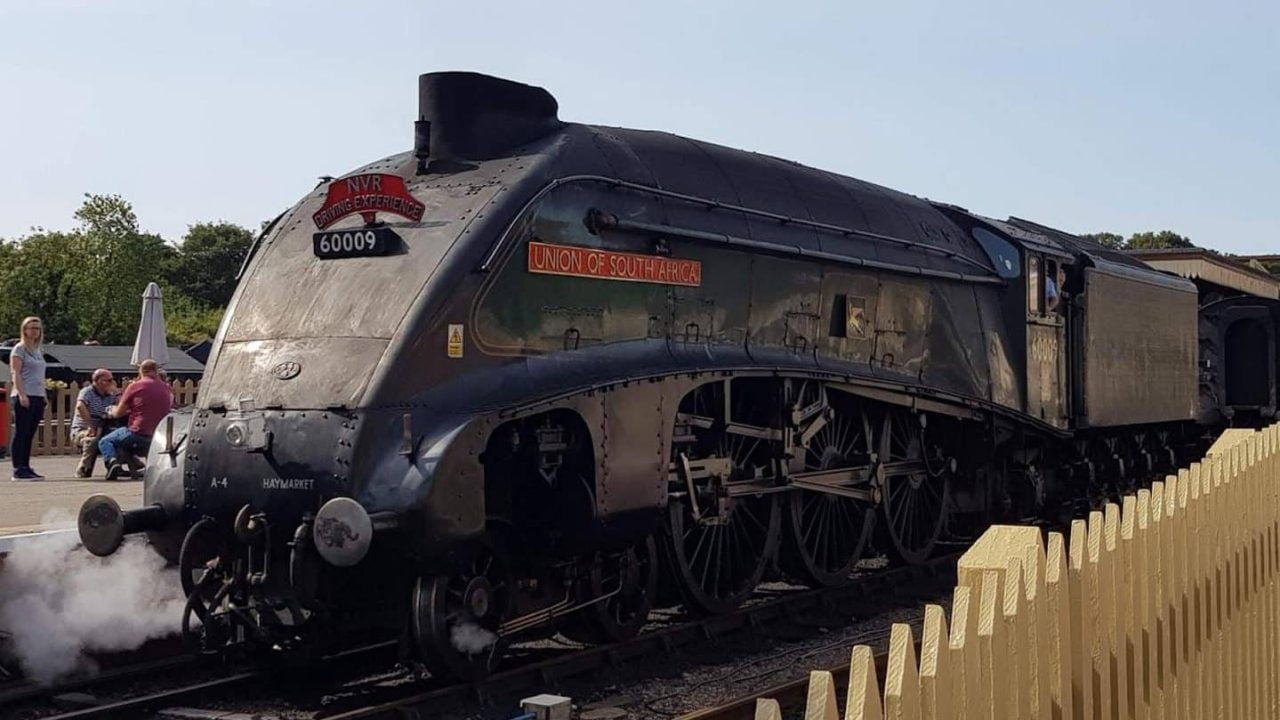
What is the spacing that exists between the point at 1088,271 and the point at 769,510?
7025 mm

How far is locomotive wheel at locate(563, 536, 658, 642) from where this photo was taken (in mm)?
7980

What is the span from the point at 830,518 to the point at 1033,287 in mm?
4547

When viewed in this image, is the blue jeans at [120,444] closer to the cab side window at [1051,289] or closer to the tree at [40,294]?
the cab side window at [1051,289]

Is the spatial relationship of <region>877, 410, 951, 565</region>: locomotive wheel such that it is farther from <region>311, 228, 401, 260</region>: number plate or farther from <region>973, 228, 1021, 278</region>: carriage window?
<region>311, 228, 401, 260</region>: number plate

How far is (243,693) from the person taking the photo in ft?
24.2

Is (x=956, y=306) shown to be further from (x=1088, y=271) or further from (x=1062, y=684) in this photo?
(x=1062, y=684)

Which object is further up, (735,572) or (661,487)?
(661,487)

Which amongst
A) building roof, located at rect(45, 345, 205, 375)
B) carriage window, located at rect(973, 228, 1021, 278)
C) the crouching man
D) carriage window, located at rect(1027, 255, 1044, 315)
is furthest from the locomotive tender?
building roof, located at rect(45, 345, 205, 375)

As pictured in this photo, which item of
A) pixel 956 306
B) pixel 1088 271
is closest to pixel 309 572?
pixel 956 306

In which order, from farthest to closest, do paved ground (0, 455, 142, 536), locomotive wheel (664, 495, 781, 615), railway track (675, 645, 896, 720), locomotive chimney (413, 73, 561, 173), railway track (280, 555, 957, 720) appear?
paved ground (0, 455, 142, 536) → locomotive wheel (664, 495, 781, 615) → locomotive chimney (413, 73, 561, 173) → railway track (280, 555, 957, 720) → railway track (675, 645, 896, 720)

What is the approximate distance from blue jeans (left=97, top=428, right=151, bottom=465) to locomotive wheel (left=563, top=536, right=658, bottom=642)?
7.92m

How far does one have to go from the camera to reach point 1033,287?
539 inches

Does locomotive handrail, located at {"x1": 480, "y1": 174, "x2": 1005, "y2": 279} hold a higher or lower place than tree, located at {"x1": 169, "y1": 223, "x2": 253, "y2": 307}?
lower

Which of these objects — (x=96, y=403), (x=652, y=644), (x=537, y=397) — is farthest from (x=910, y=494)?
(x=96, y=403)
